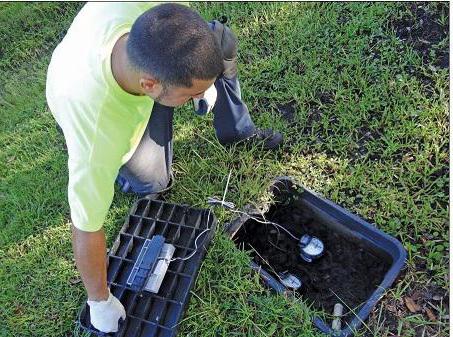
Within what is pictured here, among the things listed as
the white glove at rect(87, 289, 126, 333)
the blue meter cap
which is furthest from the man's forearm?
the blue meter cap

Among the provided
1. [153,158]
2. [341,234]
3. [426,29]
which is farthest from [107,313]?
[426,29]

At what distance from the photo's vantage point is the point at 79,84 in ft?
5.61

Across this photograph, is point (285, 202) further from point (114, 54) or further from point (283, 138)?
point (114, 54)

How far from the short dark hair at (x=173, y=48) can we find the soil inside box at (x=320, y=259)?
3.09ft

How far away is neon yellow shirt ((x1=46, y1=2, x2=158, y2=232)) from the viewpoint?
5.45ft

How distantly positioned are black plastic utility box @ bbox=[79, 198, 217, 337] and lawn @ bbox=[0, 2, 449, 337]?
0.07m

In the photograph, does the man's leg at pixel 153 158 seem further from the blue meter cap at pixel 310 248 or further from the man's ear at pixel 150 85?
the blue meter cap at pixel 310 248

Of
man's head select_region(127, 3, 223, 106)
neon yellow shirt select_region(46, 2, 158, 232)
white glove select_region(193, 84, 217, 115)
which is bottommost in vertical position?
white glove select_region(193, 84, 217, 115)

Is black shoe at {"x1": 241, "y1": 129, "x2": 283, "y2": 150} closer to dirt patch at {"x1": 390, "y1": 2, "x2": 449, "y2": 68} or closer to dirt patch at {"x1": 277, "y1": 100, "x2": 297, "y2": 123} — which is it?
dirt patch at {"x1": 277, "y1": 100, "x2": 297, "y2": 123}

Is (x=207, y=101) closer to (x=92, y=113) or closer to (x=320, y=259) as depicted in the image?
(x=92, y=113)

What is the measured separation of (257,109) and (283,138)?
0.87 feet

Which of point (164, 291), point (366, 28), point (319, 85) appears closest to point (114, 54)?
point (164, 291)

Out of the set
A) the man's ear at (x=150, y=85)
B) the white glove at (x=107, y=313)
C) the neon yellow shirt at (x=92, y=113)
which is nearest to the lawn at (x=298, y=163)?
the white glove at (x=107, y=313)

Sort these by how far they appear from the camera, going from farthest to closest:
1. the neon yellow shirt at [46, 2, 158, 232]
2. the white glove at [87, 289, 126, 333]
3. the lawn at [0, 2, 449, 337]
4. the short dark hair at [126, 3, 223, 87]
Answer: the lawn at [0, 2, 449, 337], the white glove at [87, 289, 126, 333], the neon yellow shirt at [46, 2, 158, 232], the short dark hair at [126, 3, 223, 87]
